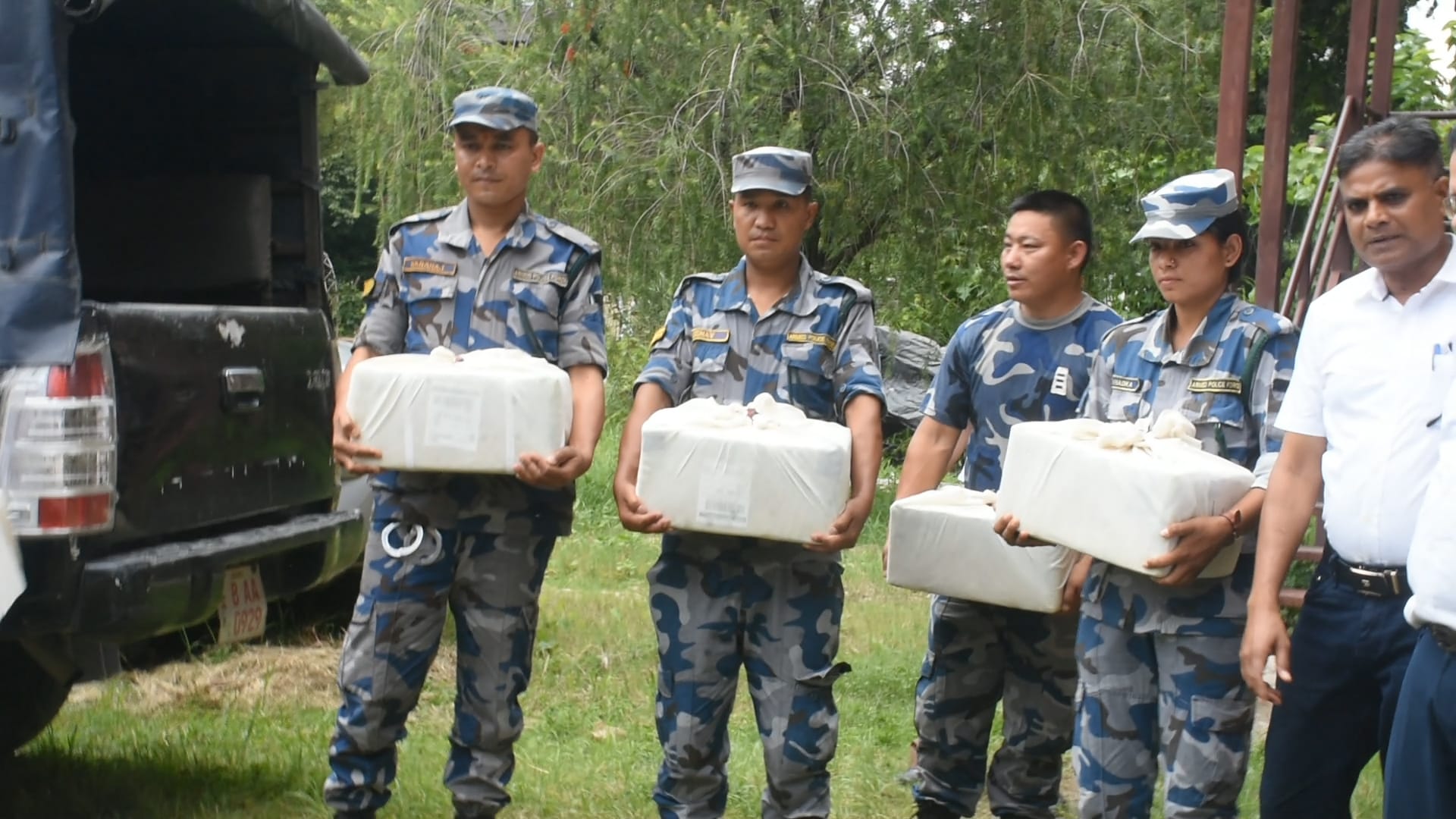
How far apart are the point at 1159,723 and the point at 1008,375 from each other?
37.8 inches

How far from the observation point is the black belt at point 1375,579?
2729 mm

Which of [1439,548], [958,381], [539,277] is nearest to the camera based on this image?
[1439,548]

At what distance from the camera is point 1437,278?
8.96 ft

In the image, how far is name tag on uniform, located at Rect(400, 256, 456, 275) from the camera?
371 centimetres

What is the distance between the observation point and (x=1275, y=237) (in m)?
5.74

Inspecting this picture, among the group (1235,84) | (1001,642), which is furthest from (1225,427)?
(1235,84)

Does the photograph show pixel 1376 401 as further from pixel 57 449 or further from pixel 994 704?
pixel 57 449

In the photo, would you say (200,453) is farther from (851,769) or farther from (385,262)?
(851,769)

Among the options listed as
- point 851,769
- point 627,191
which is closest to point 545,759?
point 851,769

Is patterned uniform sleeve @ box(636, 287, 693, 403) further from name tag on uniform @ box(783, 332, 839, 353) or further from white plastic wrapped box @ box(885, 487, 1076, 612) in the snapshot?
white plastic wrapped box @ box(885, 487, 1076, 612)

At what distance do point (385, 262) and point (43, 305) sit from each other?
0.84 metres


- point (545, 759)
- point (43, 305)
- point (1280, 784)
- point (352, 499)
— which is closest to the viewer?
point (1280, 784)

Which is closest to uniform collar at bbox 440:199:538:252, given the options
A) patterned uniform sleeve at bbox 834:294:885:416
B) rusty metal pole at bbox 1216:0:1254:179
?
patterned uniform sleeve at bbox 834:294:885:416

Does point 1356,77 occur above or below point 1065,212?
above
